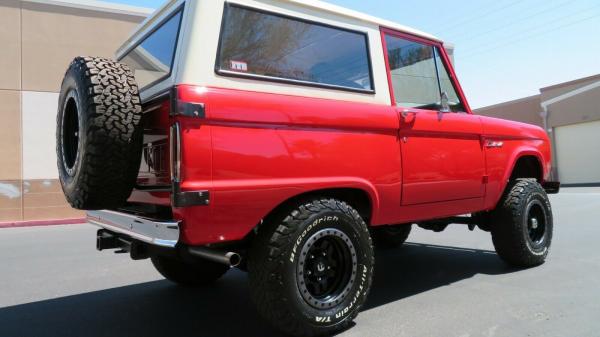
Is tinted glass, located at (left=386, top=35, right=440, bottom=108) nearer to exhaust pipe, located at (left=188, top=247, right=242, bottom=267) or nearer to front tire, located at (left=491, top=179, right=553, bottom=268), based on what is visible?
front tire, located at (left=491, top=179, right=553, bottom=268)

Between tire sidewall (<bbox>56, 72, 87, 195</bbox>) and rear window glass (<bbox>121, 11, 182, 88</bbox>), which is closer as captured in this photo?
tire sidewall (<bbox>56, 72, 87, 195</bbox>)

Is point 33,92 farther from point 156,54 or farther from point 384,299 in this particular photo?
point 384,299

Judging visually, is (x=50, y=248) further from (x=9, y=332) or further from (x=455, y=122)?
(x=455, y=122)

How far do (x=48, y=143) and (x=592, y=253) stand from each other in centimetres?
1462

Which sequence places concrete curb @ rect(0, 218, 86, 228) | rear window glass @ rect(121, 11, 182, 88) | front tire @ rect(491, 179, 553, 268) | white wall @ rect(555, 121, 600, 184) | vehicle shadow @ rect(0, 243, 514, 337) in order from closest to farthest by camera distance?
rear window glass @ rect(121, 11, 182, 88)
vehicle shadow @ rect(0, 243, 514, 337)
front tire @ rect(491, 179, 553, 268)
concrete curb @ rect(0, 218, 86, 228)
white wall @ rect(555, 121, 600, 184)

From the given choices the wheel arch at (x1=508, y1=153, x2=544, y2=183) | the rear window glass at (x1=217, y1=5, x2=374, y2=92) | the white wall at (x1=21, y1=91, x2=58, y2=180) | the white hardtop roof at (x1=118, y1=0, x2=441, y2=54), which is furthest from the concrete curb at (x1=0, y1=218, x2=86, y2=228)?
the rear window glass at (x1=217, y1=5, x2=374, y2=92)

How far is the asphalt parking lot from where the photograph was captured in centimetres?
339

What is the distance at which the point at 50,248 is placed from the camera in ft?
27.1

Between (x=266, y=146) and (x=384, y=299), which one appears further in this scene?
(x=384, y=299)

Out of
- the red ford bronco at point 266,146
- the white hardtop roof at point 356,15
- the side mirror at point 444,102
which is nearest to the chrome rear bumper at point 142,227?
the red ford bronco at point 266,146

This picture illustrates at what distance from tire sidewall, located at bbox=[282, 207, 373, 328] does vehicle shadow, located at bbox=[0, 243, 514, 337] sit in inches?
18.5

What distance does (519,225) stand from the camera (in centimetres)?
475

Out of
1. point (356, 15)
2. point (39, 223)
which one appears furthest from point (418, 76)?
point (39, 223)

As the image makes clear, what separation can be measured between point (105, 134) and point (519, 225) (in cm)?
400
